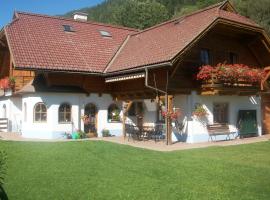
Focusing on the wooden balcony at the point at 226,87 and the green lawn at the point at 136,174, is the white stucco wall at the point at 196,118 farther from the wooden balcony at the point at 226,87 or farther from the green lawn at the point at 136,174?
the green lawn at the point at 136,174

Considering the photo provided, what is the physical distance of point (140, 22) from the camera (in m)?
45.7

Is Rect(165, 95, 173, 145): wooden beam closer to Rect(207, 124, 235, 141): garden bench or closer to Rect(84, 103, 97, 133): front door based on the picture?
Rect(207, 124, 235, 141): garden bench

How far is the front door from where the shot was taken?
20.1m

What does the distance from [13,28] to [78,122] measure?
6.34 metres

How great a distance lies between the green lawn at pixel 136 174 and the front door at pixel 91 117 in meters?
6.41

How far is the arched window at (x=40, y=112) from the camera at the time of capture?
734 inches

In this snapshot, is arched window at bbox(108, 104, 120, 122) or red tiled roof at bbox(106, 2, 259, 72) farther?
arched window at bbox(108, 104, 120, 122)

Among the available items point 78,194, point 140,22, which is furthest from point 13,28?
point 140,22

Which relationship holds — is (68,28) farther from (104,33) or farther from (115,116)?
(115,116)

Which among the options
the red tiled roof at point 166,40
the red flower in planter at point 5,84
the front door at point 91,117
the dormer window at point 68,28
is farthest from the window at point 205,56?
the red flower in planter at point 5,84

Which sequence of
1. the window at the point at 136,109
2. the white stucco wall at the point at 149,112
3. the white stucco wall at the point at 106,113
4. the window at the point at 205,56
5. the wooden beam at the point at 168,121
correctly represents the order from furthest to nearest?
the window at the point at 136,109, the white stucco wall at the point at 149,112, the window at the point at 205,56, the white stucco wall at the point at 106,113, the wooden beam at the point at 168,121

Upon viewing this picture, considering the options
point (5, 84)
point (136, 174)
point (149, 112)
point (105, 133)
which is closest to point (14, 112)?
point (5, 84)

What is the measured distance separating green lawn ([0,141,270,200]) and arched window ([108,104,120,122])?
705 centimetres

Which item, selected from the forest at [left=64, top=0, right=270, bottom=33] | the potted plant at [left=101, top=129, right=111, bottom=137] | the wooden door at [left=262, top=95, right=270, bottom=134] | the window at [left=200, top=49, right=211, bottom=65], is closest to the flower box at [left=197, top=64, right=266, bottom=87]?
the window at [left=200, top=49, right=211, bottom=65]
